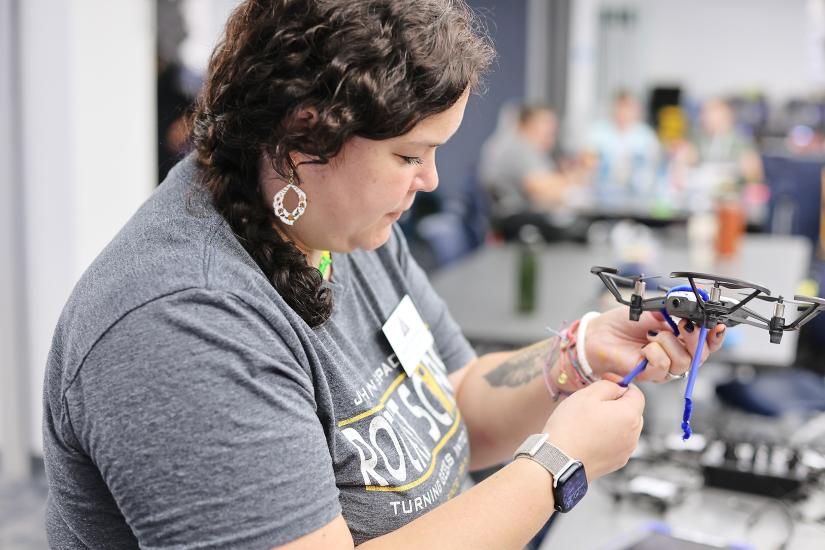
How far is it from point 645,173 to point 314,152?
558 centimetres

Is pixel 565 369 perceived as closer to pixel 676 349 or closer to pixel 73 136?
pixel 676 349

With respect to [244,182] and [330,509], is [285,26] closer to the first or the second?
[244,182]

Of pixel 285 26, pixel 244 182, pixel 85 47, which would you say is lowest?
pixel 244 182

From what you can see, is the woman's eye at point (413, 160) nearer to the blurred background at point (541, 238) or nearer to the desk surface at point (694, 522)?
the blurred background at point (541, 238)

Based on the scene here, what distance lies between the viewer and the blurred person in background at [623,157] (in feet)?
19.8

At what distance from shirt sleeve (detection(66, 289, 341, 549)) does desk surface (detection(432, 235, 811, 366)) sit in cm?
167

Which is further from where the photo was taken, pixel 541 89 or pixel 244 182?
pixel 541 89

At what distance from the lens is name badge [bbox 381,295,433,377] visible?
3.62ft

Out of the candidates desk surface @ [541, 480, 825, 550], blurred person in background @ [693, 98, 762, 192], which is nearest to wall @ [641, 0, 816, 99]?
blurred person in background @ [693, 98, 762, 192]

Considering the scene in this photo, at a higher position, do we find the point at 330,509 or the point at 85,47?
the point at 85,47

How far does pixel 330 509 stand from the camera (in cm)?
77

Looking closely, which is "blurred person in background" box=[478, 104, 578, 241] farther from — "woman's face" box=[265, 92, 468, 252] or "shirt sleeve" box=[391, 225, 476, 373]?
"woman's face" box=[265, 92, 468, 252]

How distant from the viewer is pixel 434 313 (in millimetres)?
1327

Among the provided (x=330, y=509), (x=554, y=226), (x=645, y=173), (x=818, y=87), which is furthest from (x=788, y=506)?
(x=818, y=87)
